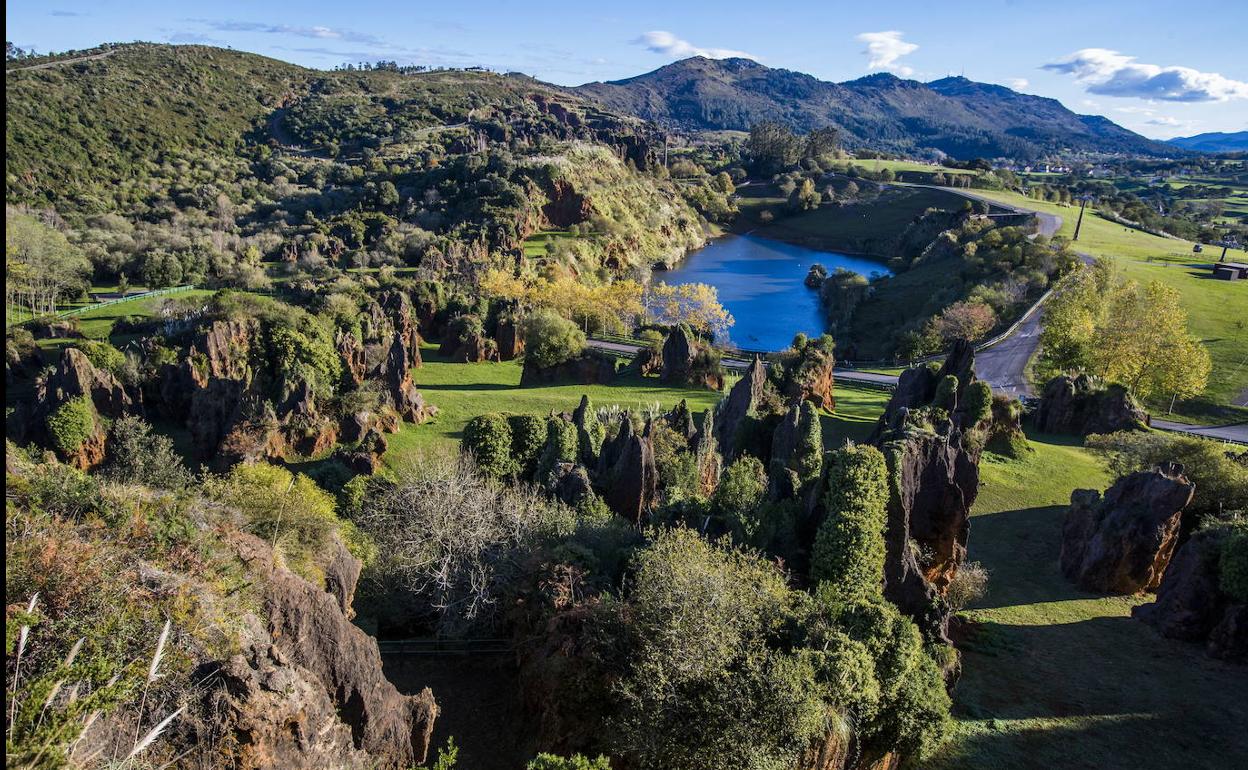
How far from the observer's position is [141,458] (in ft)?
96.7

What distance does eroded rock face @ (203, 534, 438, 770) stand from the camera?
10719mm

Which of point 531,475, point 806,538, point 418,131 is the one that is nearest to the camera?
point 806,538

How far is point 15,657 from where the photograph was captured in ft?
31.7

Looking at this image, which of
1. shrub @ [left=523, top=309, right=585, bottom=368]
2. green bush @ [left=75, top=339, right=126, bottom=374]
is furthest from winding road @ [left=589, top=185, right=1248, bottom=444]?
green bush @ [left=75, top=339, right=126, bottom=374]

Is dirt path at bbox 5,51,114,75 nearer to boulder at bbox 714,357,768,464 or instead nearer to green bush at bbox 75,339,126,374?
green bush at bbox 75,339,126,374

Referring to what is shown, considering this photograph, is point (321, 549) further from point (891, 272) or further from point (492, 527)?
point (891, 272)

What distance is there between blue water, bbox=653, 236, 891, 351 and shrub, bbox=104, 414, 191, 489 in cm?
5932

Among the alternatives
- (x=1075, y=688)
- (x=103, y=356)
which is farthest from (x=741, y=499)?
(x=103, y=356)

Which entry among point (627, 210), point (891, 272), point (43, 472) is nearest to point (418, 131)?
point (627, 210)

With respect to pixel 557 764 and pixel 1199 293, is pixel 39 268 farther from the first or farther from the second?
pixel 1199 293

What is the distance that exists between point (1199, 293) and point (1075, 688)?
68.6m

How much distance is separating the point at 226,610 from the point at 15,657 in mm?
2708

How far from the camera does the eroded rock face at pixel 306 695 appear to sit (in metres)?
10.7

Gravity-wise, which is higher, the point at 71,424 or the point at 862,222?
the point at 862,222
